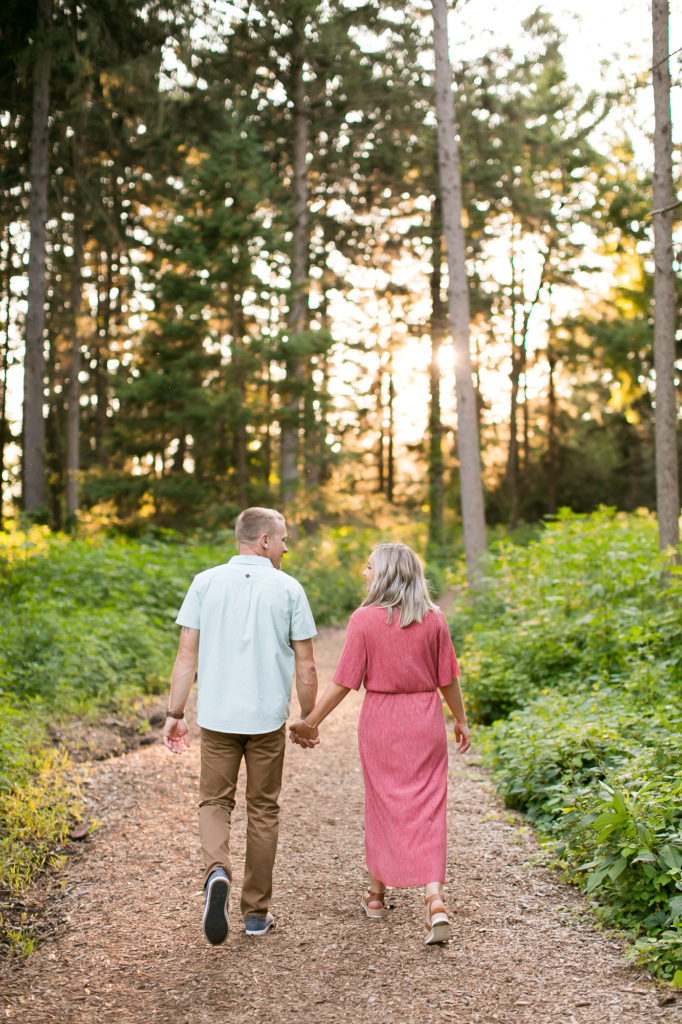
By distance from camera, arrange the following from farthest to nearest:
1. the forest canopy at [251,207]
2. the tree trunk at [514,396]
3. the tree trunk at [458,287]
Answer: the tree trunk at [514,396], the forest canopy at [251,207], the tree trunk at [458,287]

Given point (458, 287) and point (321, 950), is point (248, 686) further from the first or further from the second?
point (458, 287)

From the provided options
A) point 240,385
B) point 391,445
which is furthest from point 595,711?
point 391,445

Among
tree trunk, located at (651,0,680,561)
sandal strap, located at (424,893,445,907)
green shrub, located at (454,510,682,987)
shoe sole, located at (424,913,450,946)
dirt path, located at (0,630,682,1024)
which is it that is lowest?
dirt path, located at (0,630,682,1024)

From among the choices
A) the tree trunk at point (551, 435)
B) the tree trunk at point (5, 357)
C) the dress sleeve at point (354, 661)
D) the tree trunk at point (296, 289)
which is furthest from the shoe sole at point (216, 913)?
the tree trunk at point (551, 435)

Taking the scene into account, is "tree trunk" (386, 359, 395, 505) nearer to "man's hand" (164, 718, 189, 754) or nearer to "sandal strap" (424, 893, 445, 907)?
"man's hand" (164, 718, 189, 754)

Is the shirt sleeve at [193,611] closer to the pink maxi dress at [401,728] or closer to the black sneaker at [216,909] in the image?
the pink maxi dress at [401,728]

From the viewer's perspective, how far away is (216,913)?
12.0ft

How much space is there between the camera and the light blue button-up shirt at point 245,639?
398 cm

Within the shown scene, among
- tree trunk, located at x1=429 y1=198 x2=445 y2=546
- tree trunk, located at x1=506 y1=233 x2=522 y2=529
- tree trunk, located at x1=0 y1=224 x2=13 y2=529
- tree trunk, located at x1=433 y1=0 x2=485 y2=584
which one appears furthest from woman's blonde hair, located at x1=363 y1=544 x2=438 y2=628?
tree trunk, located at x1=506 y1=233 x2=522 y2=529

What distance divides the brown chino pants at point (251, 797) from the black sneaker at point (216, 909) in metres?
0.22

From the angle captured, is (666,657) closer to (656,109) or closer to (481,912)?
(481,912)

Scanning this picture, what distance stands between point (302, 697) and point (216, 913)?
1.01 meters

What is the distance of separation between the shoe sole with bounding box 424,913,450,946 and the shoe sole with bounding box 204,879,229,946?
0.91 m

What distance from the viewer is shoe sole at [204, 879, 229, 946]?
3648mm
